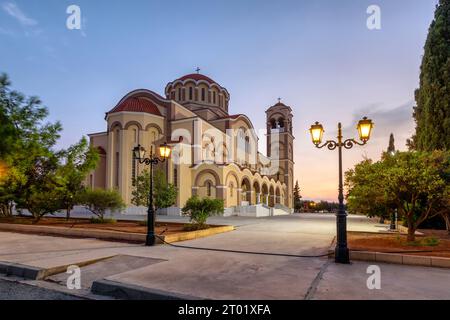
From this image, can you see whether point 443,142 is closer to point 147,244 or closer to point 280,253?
point 280,253

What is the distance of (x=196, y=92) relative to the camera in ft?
130

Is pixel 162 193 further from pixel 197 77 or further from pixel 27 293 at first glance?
pixel 197 77

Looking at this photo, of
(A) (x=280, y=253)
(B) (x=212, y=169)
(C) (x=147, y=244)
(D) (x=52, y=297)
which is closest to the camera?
(D) (x=52, y=297)

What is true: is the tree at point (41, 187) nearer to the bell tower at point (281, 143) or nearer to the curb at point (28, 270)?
the curb at point (28, 270)

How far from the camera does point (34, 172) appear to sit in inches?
655

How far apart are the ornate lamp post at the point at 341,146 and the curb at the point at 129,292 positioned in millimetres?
4515

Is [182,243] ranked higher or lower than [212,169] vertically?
lower

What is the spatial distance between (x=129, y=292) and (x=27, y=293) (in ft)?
6.44

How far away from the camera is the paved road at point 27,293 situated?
491 cm

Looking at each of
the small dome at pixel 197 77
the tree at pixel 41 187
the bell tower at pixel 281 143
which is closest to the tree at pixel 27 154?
the tree at pixel 41 187

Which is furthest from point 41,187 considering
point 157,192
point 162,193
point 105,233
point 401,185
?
point 401,185

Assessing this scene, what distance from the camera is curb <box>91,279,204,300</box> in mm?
4695
